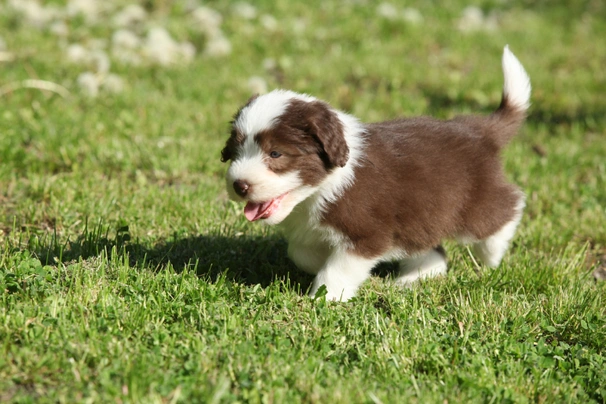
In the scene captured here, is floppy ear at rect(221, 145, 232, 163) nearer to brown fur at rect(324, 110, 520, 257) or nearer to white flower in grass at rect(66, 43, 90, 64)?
brown fur at rect(324, 110, 520, 257)

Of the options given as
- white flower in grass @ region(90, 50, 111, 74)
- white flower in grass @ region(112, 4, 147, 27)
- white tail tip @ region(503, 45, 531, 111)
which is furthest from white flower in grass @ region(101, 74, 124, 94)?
white tail tip @ region(503, 45, 531, 111)

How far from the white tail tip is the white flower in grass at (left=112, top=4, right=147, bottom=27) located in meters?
5.71

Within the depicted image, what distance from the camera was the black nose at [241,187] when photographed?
11.3 ft

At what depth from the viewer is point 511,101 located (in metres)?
4.65

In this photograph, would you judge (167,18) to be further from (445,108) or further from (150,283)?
(150,283)

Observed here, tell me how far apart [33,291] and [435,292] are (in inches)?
86.1

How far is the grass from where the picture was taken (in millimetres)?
3115

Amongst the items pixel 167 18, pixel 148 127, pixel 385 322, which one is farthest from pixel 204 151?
pixel 167 18

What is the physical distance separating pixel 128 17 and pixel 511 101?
233 inches

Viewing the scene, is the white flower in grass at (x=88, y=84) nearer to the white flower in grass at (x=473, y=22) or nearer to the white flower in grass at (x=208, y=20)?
the white flower in grass at (x=208, y=20)

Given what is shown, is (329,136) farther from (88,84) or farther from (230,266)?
(88,84)

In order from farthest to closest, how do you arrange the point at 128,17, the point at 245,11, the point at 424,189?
the point at 245,11 < the point at 128,17 < the point at 424,189

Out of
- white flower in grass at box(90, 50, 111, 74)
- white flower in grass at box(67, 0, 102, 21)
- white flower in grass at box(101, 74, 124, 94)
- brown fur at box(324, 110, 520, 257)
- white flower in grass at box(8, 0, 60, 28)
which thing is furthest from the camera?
white flower in grass at box(67, 0, 102, 21)

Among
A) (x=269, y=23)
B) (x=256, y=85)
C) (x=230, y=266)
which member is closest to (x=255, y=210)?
(x=230, y=266)
